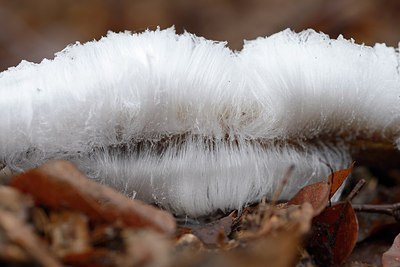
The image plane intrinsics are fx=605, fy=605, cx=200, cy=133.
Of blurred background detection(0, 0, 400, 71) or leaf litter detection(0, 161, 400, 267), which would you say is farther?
blurred background detection(0, 0, 400, 71)

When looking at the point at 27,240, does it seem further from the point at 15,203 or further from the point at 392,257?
the point at 392,257

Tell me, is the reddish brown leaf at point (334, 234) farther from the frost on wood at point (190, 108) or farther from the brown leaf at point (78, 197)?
the brown leaf at point (78, 197)

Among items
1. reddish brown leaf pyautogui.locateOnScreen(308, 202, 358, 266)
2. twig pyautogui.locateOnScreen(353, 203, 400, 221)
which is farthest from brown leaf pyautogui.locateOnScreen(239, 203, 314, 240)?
twig pyautogui.locateOnScreen(353, 203, 400, 221)

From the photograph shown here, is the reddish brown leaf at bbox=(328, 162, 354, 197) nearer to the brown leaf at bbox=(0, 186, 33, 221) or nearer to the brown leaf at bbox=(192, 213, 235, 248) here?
the brown leaf at bbox=(192, 213, 235, 248)


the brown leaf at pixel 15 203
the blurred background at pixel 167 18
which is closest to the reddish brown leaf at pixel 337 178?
the brown leaf at pixel 15 203

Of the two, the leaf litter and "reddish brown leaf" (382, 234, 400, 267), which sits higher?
the leaf litter
